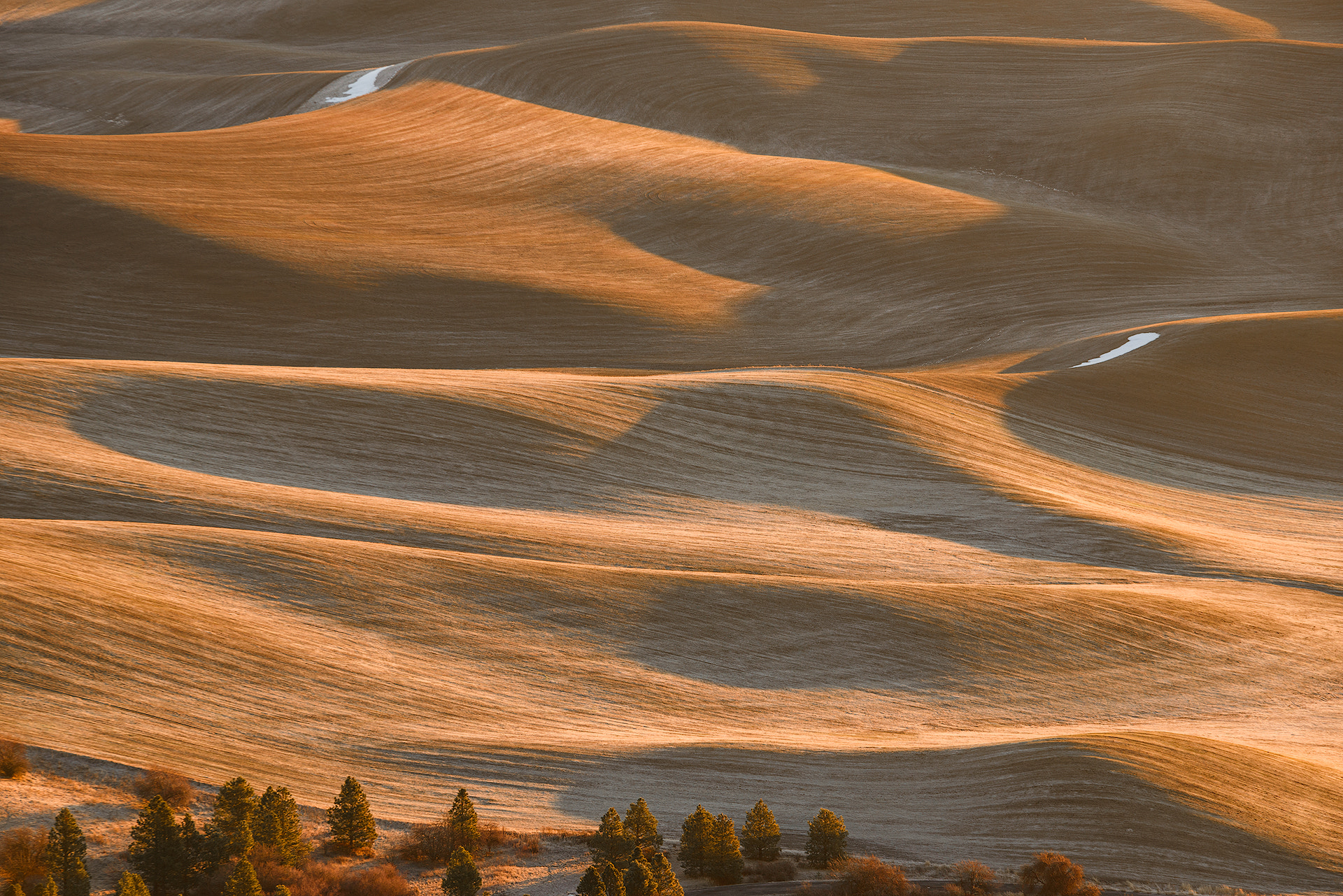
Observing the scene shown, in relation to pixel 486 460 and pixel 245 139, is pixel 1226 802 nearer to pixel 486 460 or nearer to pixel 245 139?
pixel 486 460

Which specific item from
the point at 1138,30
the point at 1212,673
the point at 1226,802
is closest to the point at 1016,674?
the point at 1212,673

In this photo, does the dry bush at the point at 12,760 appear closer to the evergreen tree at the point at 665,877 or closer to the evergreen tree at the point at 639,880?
the evergreen tree at the point at 639,880

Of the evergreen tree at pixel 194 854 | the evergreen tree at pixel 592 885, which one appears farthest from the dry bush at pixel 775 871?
the evergreen tree at pixel 194 854

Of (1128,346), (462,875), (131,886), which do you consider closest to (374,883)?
(462,875)

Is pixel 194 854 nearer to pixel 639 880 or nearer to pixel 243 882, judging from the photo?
pixel 243 882

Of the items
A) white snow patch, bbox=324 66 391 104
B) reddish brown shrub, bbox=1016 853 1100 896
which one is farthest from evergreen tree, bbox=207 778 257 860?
white snow patch, bbox=324 66 391 104

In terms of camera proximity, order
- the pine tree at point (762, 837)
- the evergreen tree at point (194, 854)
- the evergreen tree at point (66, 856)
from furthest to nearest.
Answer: the pine tree at point (762, 837) → the evergreen tree at point (194, 854) → the evergreen tree at point (66, 856)
